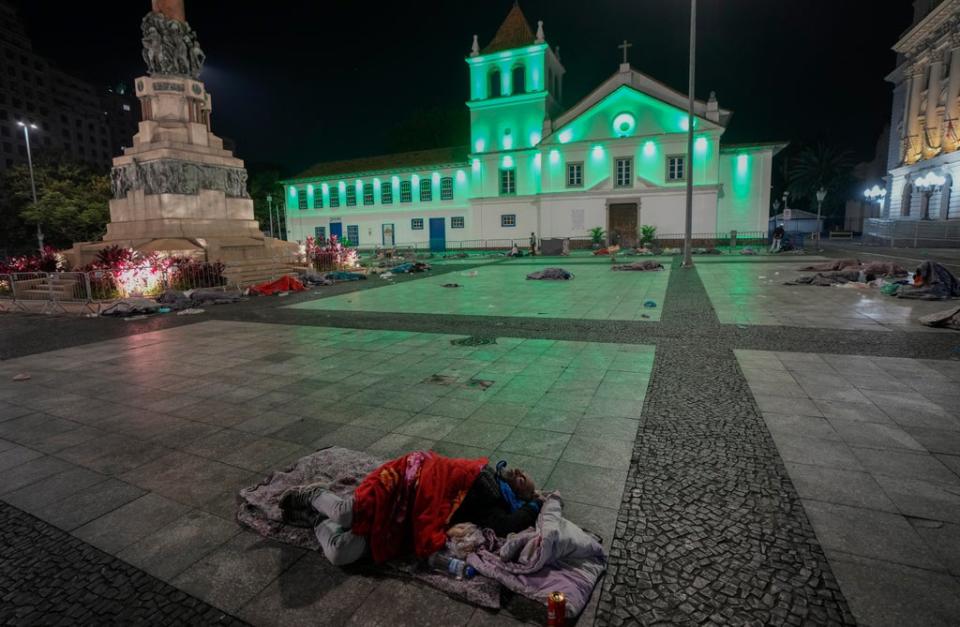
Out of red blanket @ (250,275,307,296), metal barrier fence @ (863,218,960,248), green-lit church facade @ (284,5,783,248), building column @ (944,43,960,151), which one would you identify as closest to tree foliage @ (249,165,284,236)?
green-lit church facade @ (284,5,783,248)

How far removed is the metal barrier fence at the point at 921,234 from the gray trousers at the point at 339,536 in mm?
39396

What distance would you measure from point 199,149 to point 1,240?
33319 millimetres

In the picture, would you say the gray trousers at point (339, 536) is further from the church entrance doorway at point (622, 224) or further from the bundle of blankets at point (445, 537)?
the church entrance doorway at point (622, 224)

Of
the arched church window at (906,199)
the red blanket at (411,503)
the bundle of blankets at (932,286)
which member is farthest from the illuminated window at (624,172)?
the red blanket at (411,503)

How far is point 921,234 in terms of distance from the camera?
112 ft

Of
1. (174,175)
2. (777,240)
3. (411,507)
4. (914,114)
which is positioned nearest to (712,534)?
(411,507)

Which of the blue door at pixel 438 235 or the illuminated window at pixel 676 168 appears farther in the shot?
the blue door at pixel 438 235

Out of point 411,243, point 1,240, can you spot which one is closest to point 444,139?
point 411,243

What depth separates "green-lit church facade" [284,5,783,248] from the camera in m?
35.0

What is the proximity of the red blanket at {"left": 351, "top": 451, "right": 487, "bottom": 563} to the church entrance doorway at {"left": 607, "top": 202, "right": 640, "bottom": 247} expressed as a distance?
35523 millimetres

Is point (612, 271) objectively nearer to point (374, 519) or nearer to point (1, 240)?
point (374, 519)

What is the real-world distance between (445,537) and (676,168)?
121 ft

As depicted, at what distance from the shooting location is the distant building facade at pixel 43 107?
7569 cm

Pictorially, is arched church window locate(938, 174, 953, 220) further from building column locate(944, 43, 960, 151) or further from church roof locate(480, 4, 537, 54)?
church roof locate(480, 4, 537, 54)
